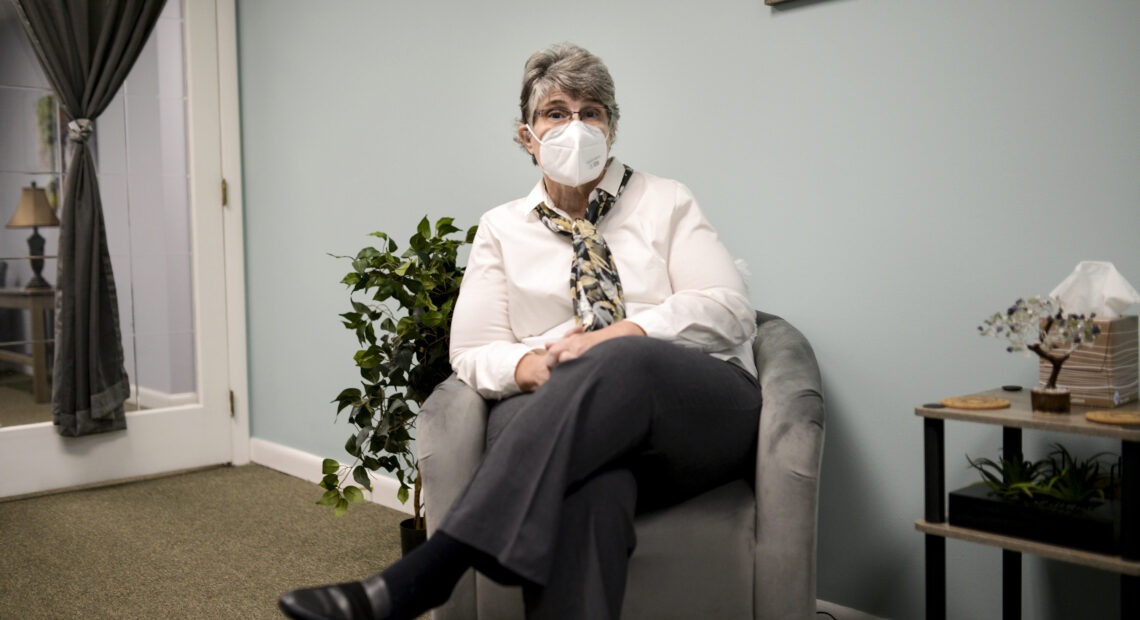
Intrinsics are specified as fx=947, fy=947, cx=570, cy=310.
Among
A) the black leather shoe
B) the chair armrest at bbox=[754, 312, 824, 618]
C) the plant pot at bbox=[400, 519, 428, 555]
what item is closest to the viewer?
the black leather shoe

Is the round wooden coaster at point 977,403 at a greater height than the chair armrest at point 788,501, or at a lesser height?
greater

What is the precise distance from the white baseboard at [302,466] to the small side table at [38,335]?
741 millimetres

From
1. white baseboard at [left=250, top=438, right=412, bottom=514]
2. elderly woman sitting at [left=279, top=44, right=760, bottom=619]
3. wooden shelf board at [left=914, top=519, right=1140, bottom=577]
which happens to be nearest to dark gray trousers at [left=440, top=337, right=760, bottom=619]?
elderly woman sitting at [left=279, top=44, right=760, bottom=619]

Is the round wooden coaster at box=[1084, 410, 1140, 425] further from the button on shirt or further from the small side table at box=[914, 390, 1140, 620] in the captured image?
the button on shirt

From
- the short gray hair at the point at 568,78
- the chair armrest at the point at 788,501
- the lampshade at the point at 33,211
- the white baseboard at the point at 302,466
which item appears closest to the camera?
the chair armrest at the point at 788,501

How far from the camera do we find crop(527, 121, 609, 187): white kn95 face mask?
5.92 feet

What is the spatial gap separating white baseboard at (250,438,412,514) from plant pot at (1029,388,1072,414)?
1.95 m

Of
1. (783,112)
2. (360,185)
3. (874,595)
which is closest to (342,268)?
(360,185)

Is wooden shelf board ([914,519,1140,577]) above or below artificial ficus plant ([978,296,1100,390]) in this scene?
below

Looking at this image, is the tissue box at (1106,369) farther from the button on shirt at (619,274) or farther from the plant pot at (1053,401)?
the button on shirt at (619,274)

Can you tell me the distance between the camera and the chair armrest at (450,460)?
1578 mm

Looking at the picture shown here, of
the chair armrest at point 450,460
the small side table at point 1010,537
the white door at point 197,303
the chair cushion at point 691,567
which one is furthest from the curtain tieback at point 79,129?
the small side table at point 1010,537

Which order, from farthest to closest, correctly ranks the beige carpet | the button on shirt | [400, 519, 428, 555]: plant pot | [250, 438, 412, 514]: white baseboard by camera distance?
[250, 438, 412, 514]: white baseboard, [400, 519, 428, 555]: plant pot, the beige carpet, the button on shirt

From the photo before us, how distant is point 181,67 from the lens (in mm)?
3475
